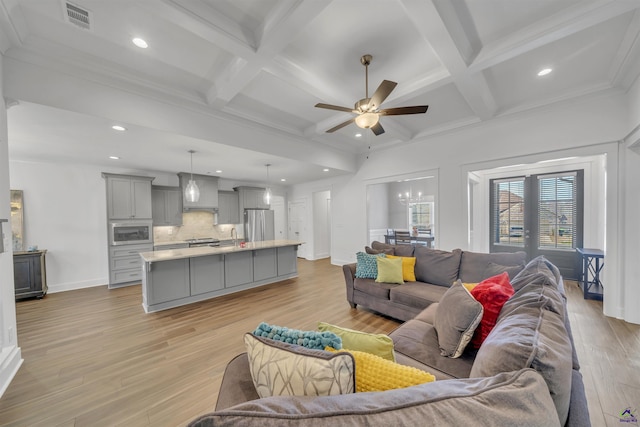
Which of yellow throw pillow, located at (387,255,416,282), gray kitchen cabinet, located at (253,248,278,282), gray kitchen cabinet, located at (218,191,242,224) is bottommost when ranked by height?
gray kitchen cabinet, located at (253,248,278,282)

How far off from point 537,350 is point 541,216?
Answer: 5923mm

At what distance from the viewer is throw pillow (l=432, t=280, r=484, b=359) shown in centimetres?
151

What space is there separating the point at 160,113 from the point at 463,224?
515 cm

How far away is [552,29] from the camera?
213 centimetres

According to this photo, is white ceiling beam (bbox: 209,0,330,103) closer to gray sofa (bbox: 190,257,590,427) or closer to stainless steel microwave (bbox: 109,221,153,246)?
gray sofa (bbox: 190,257,590,427)

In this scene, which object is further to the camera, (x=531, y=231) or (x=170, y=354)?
(x=531, y=231)

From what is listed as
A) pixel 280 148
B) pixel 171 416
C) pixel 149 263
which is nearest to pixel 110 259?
pixel 149 263

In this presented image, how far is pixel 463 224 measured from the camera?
4.43 m

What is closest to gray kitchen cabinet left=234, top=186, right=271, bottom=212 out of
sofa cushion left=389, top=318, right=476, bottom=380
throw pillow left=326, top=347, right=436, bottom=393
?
sofa cushion left=389, top=318, right=476, bottom=380

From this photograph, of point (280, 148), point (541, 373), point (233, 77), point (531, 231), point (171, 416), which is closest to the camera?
point (541, 373)

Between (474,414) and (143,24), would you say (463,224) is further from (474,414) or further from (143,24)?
(143,24)

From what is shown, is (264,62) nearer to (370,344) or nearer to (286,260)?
(370,344)

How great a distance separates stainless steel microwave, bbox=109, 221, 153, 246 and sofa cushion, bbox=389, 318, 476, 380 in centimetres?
545

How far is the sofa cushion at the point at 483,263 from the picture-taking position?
273 centimetres
